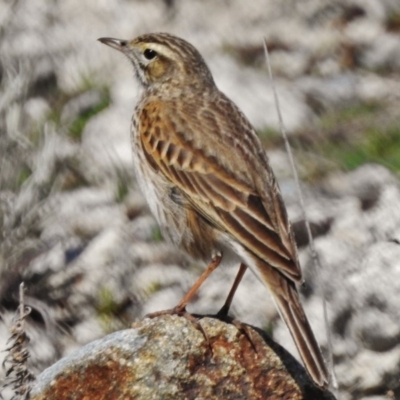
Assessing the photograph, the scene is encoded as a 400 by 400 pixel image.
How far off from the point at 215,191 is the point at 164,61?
4.74 feet

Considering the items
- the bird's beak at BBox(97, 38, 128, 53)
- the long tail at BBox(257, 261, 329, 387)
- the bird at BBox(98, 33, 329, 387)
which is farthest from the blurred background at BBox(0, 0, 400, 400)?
the long tail at BBox(257, 261, 329, 387)

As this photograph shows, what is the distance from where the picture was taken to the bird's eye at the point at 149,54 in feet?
26.7

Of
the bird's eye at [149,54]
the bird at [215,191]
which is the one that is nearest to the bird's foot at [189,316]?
the bird at [215,191]

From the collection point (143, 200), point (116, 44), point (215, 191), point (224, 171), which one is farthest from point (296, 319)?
point (143, 200)

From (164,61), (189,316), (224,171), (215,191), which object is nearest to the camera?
(189,316)

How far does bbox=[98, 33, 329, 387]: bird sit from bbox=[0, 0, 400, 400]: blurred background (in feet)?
5.68

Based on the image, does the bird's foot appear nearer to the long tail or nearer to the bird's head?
the long tail

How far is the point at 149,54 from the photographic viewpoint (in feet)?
26.7

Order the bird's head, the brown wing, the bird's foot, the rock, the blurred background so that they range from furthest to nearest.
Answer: the blurred background → the bird's head → the brown wing → the bird's foot → the rock

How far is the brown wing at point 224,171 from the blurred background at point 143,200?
5.87ft

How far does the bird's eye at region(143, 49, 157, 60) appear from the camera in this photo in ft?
26.7

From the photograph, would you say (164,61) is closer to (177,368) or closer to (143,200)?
(143,200)

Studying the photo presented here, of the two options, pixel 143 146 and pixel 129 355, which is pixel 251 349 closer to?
pixel 129 355

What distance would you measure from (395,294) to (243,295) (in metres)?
1.03
